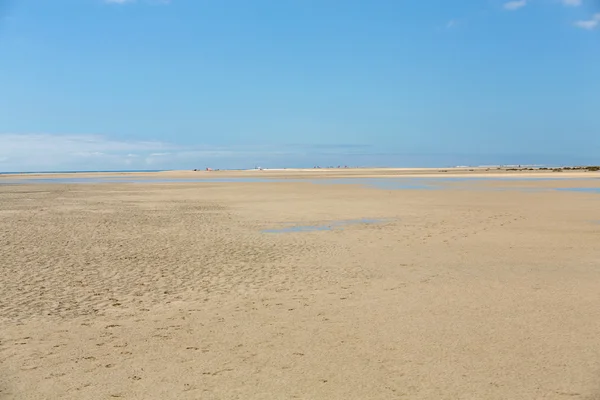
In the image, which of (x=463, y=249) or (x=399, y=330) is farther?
(x=463, y=249)

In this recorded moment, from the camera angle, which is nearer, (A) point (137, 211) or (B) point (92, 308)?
(B) point (92, 308)

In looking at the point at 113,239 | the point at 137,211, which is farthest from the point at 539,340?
the point at 137,211

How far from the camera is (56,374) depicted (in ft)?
16.8

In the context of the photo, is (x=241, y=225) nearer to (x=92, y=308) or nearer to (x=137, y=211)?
(x=137, y=211)

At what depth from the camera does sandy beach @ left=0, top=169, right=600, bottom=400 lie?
4902mm

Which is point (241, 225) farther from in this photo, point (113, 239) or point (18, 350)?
point (18, 350)

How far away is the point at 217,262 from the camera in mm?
10945

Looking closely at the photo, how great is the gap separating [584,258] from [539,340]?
5.95 metres

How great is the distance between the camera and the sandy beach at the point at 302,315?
4.90 m

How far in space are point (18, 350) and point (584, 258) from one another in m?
10.8

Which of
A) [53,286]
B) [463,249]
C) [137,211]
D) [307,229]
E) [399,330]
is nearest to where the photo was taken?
[399,330]

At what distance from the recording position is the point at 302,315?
279 inches

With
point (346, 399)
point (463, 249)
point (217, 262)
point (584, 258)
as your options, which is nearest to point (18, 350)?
point (346, 399)

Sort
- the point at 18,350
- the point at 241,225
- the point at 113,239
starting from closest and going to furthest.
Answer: the point at 18,350 → the point at 113,239 → the point at 241,225
